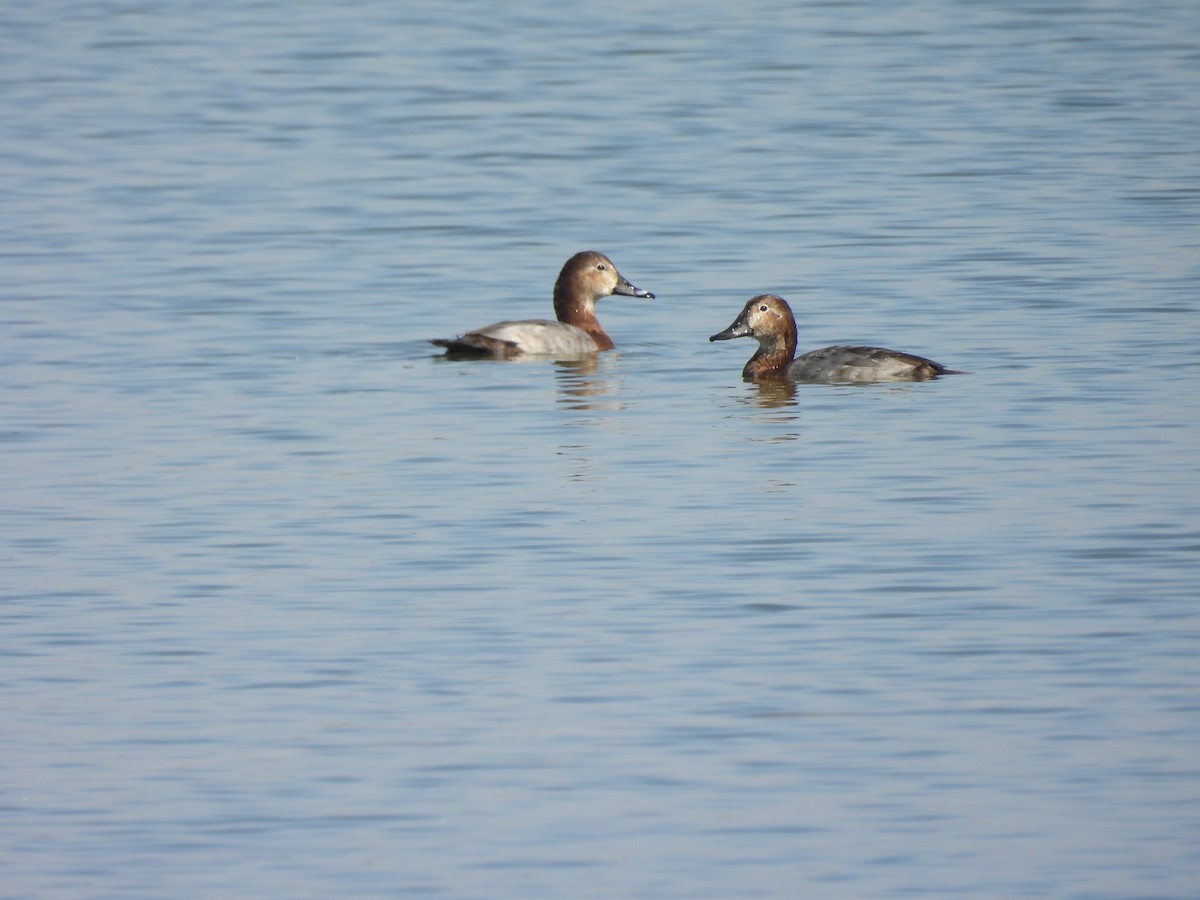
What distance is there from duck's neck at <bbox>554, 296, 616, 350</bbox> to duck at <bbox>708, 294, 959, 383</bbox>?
1425 mm

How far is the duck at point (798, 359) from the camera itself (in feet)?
44.8

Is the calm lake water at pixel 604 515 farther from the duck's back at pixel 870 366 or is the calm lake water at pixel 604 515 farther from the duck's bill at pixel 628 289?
the duck's bill at pixel 628 289

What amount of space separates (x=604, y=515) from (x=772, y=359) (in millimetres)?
4285

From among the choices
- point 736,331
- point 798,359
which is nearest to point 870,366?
point 798,359

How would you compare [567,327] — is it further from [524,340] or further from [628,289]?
[628,289]

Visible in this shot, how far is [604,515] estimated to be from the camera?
10633mm

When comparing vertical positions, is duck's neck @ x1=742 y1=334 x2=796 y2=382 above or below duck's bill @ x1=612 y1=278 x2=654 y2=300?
Answer: below

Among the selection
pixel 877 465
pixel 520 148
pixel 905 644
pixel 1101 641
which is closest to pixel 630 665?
pixel 905 644

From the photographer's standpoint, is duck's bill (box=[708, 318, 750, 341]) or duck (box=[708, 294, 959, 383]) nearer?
duck (box=[708, 294, 959, 383])

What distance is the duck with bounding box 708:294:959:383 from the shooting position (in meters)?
13.7

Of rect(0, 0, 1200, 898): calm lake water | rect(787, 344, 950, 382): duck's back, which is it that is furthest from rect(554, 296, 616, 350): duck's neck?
rect(787, 344, 950, 382): duck's back

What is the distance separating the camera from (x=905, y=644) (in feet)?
27.8

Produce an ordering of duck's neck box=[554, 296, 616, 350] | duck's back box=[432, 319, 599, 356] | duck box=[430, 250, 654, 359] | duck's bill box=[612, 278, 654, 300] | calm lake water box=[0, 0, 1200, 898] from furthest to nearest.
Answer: duck's bill box=[612, 278, 654, 300], duck's neck box=[554, 296, 616, 350], duck box=[430, 250, 654, 359], duck's back box=[432, 319, 599, 356], calm lake water box=[0, 0, 1200, 898]

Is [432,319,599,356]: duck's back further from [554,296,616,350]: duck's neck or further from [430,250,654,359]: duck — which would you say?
[554,296,616,350]: duck's neck
